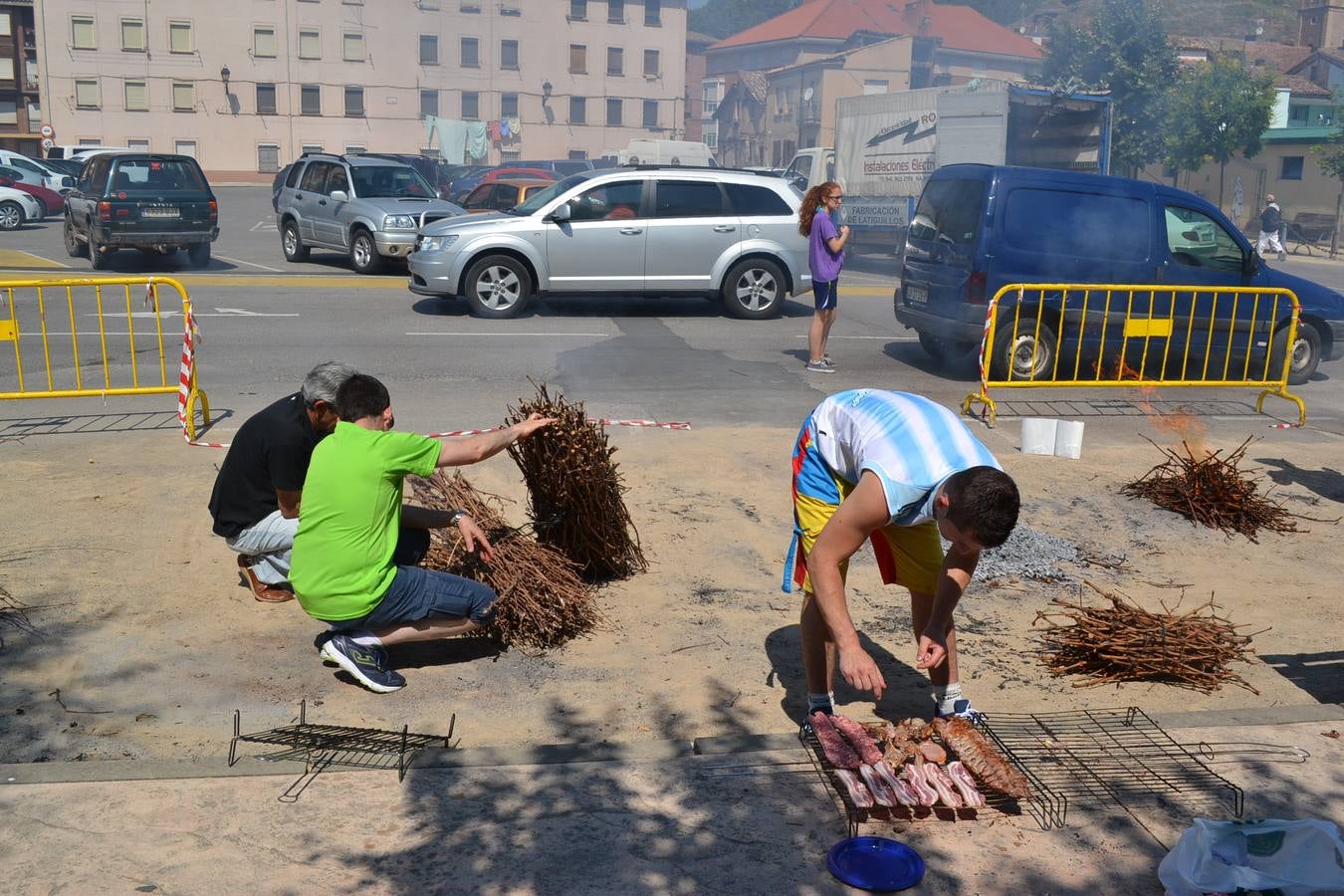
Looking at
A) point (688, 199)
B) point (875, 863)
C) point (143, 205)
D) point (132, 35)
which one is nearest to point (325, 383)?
point (875, 863)

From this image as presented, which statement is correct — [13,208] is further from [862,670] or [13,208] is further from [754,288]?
[862,670]

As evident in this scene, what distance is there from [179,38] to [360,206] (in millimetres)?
48731

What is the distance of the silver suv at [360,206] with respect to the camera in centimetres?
1911

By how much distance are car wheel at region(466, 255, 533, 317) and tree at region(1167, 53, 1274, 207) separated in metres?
32.8

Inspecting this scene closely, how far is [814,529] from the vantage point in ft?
14.5

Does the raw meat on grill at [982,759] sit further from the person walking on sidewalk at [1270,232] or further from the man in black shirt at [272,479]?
the person walking on sidewalk at [1270,232]

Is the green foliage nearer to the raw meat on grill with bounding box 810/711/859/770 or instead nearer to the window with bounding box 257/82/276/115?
the window with bounding box 257/82/276/115

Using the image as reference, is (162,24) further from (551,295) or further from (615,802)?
(615,802)

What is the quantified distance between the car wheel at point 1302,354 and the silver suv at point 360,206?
1201 centimetres

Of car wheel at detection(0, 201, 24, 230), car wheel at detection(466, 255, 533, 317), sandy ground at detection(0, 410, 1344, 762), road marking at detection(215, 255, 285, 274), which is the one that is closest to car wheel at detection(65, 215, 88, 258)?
road marking at detection(215, 255, 285, 274)

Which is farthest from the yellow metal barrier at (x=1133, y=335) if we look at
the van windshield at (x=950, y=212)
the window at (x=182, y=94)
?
the window at (x=182, y=94)

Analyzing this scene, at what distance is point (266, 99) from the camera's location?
63281mm

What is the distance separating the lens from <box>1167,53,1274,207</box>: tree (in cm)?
4000

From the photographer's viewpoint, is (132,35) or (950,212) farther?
(132,35)
